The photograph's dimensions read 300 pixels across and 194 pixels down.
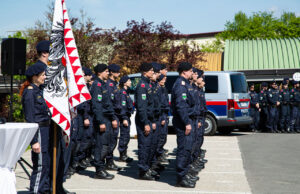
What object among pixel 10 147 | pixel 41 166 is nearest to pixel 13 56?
pixel 41 166

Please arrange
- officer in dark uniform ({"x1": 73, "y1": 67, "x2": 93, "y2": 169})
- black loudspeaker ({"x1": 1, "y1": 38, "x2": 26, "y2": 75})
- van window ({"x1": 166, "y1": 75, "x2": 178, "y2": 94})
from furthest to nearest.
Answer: van window ({"x1": 166, "y1": 75, "x2": 178, "y2": 94}), black loudspeaker ({"x1": 1, "y1": 38, "x2": 26, "y2": 75}), officer in dark uniform ({"x1": 73, "y1": 67, "x2": 93, "y2": 169})

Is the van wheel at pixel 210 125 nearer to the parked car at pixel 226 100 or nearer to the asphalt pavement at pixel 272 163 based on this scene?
the parked car at pixel 226 100

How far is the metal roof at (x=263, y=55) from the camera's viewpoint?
3005 cm

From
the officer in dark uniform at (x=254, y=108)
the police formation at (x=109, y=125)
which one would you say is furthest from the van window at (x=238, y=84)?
the police formation at (x=109, y=125)

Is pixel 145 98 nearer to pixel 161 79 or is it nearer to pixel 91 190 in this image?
pixel 91 190

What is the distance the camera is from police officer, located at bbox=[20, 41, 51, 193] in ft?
17.5

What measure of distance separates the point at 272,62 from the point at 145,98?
2453cm

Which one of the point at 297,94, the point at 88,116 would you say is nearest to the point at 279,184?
the point at 88,116

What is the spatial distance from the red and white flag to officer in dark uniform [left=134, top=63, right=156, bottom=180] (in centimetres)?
201

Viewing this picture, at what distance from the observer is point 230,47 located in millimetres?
32500

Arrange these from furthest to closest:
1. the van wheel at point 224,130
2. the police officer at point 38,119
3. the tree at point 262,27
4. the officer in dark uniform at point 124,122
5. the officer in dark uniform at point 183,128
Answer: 1. the tree at point 262,27
2. the van wheel at point 224,130
3. the officer in dark uniform at point 124,122
4. the officer in dark uniform at point 183,128
5. the police officer at point 38,119

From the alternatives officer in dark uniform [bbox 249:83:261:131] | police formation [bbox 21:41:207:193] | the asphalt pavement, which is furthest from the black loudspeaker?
officer in dark uniform [bbox 249:83:261:131]

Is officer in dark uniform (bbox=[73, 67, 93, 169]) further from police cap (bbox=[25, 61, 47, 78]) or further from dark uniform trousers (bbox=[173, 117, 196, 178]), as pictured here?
police cap (bbox=[25, 61, 47, 78])

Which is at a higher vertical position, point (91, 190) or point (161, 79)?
point (161, 79)
